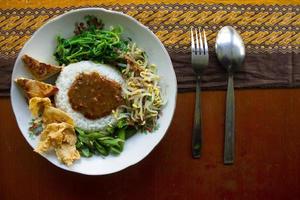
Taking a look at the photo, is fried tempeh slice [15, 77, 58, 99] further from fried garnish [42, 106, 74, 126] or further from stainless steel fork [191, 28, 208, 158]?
stainless steel fork [191, 28, 208, 158]

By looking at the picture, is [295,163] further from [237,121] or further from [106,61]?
[106,61]

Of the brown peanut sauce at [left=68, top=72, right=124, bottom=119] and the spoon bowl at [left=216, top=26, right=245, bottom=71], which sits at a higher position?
the spoon bowl at [left=216, top=26, right=245, bottom=71]

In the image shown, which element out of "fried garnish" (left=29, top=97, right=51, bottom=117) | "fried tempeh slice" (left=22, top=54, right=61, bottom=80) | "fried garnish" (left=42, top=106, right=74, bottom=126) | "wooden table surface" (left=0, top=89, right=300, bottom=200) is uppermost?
"fried tempeh slice" (left=22, top=54, right=61, bottom=80)

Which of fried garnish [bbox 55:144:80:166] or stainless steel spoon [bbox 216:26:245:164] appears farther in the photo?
stainless steel spoon [bbox 216:26:245:164]

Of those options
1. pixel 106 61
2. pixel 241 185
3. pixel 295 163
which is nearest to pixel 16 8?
pixel 106 61

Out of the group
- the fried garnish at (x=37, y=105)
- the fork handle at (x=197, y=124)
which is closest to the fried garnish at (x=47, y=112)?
the fried garnish at (x=37, y=105)

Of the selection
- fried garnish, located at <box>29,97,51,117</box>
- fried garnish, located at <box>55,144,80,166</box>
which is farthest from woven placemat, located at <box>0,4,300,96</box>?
fried garnish, located at <box>55,144,80,166</box>
